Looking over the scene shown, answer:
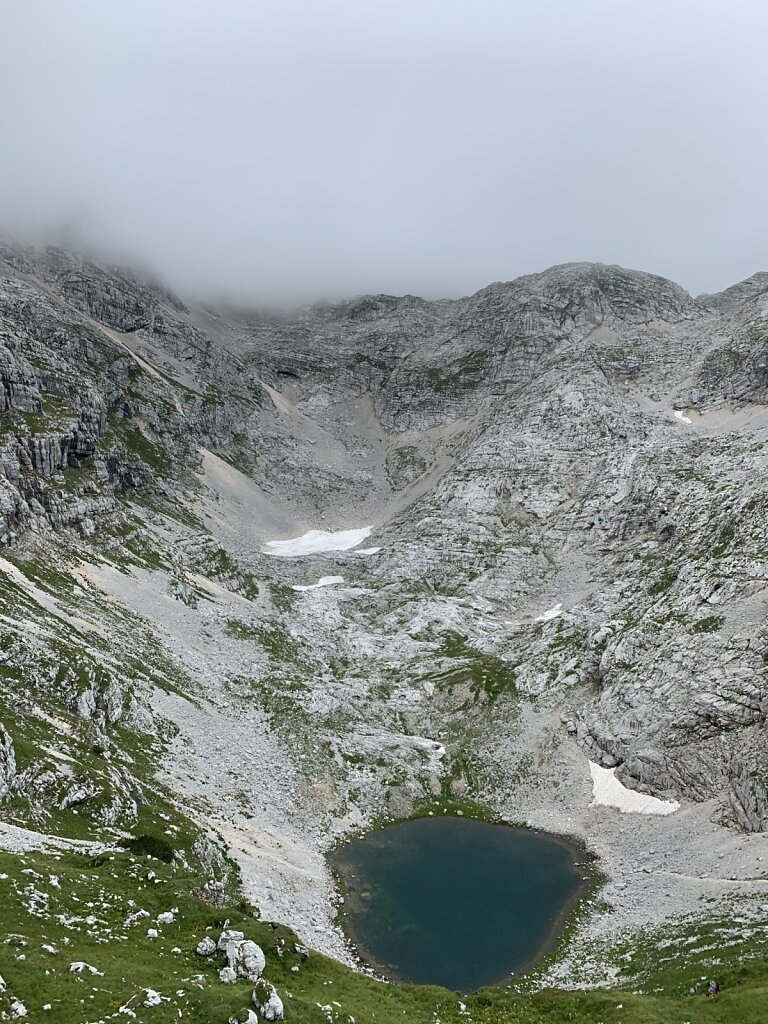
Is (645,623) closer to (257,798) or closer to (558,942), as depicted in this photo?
(558,942)

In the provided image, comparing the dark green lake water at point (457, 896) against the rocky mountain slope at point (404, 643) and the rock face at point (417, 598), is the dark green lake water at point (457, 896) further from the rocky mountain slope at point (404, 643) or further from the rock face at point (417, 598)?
the rock face at point (417, 598)

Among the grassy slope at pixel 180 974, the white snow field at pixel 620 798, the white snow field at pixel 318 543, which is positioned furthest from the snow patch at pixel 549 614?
the grassy slope at pixel 180 974

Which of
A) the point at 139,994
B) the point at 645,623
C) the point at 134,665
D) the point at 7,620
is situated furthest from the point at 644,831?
the point at 7,620

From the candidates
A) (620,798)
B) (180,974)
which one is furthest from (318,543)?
(180,974)

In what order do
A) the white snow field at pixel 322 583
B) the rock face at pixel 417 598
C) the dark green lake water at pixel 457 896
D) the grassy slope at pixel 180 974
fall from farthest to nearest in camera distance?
the white snow field at pixel 322 583
the rock face at pixel 417 598
the dark green lake water at pixel 457 896
the grassy slope at pixel 180 974

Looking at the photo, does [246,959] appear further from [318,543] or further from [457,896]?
[318,543]
